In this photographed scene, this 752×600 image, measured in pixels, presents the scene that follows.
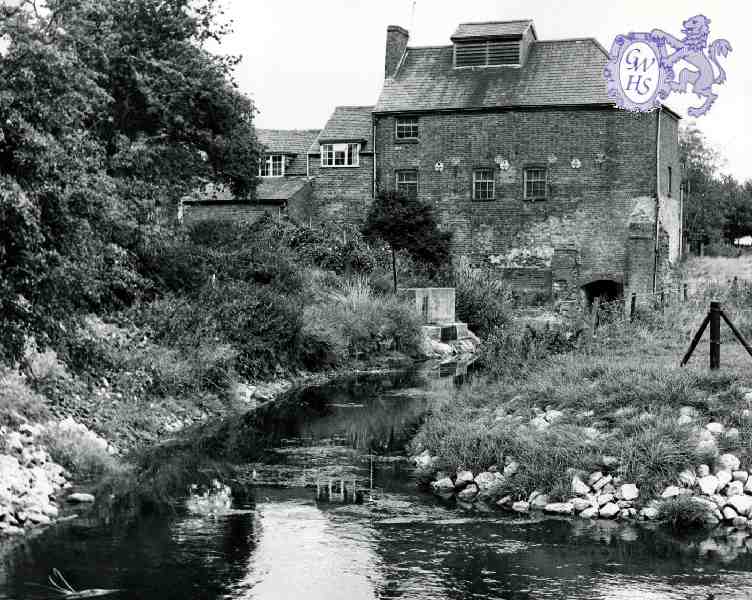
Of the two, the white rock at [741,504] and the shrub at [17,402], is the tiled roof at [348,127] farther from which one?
the white rock at [741,504]

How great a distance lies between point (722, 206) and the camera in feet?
212

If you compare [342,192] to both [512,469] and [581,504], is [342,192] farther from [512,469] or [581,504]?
[581,504]

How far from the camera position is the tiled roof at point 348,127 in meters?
45.3

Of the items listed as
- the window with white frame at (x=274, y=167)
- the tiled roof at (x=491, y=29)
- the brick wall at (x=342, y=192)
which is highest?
the tiled roof at (x=491, y=29)

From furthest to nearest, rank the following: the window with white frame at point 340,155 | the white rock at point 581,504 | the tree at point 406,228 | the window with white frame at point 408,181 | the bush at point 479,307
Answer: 1. the window with white frame at point 340,155
2. the window with white frame at point 408,181
3. the tree at point 406,228
4. the bush at point 479,307
5. the white rock at point 581,504

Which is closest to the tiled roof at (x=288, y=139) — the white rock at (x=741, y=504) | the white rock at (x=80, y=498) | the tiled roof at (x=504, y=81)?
the tiled roof at (x=504, y=81)

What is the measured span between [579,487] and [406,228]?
28.0 m

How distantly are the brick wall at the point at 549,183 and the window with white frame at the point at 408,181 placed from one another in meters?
0.30

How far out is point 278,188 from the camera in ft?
146

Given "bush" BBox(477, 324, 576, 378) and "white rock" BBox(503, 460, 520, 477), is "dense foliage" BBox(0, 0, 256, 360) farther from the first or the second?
"bush" BBox(477, 324, 576, 378)

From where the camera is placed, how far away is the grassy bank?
12.8 meters

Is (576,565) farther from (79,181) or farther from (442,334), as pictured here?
(442,334)

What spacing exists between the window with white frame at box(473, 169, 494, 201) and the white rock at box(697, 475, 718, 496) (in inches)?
1262

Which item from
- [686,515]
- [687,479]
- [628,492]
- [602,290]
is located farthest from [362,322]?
[686,515]
